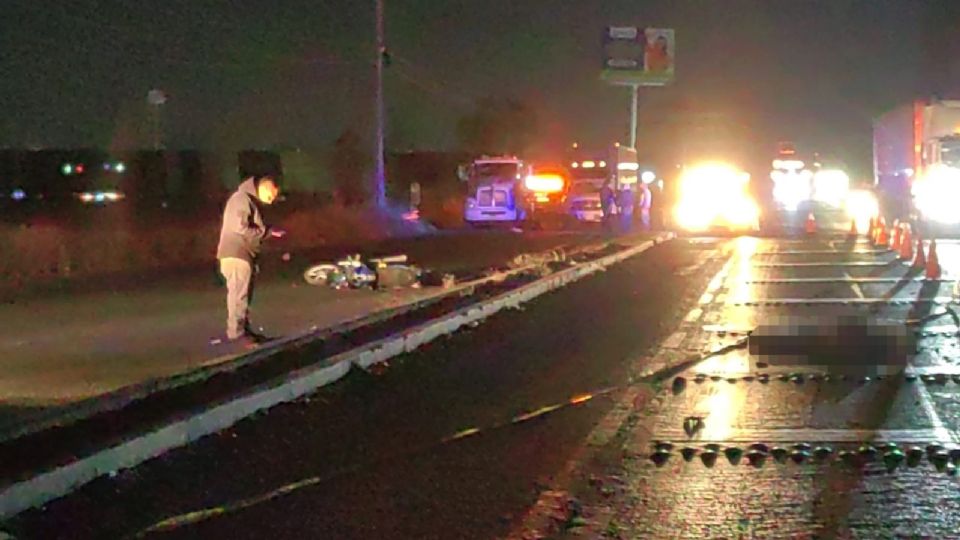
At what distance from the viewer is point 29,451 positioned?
955cm

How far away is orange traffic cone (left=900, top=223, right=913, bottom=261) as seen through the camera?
111 ft

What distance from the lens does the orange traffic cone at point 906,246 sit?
33.9m

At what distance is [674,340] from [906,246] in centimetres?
1935

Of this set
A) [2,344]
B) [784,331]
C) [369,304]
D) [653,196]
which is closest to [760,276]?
[369,304]

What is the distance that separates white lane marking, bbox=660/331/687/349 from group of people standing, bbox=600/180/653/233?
100 ft

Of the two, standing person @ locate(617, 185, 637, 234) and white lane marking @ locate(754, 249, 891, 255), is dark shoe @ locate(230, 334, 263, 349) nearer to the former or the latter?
white lane marking @ locate(754, 249, 891, 255)

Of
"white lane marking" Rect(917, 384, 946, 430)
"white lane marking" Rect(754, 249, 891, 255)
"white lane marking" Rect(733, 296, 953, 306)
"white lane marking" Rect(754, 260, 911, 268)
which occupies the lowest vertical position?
"white lane marking" Rect(917, 384, 946, 430)

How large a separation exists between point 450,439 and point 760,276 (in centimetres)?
1836

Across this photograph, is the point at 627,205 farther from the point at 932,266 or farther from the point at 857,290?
the point at 857,290

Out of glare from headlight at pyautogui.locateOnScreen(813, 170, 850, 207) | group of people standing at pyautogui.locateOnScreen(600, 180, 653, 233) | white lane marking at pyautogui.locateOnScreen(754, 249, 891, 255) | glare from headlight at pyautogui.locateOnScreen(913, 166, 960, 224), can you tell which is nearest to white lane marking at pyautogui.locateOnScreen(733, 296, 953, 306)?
white lane marking at pyautogui.locateOnScreen(754, 249, 891, 255)

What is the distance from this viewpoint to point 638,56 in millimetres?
66250

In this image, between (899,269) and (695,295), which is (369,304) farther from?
(899,269)

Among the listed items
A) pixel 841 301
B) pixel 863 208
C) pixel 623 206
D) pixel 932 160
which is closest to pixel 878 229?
pixel 932 160

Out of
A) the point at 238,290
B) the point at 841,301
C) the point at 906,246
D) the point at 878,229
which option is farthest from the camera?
the point at 878,229
